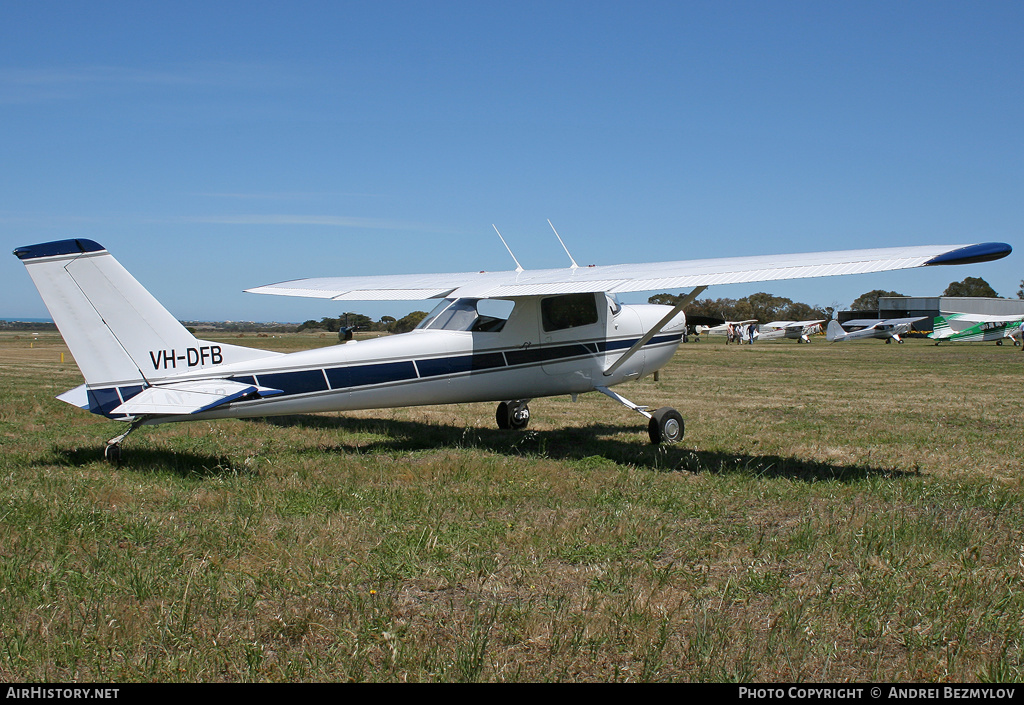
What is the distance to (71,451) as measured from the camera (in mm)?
8023

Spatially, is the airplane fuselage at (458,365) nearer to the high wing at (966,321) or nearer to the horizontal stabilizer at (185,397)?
the horizontal stabilizer at (185,397)

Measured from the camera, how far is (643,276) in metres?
8.58

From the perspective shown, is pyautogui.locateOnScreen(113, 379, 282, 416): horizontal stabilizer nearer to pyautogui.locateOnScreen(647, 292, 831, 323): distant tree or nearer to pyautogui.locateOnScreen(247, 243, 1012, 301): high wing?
pyautogui.locateOnScreen(247, 243, 1012, 301): high wing

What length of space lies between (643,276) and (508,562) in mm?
4952

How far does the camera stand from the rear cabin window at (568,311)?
9570 mm

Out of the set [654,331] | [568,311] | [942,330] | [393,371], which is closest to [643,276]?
[654,331]

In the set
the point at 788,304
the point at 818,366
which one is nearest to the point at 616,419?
the point at 818,366

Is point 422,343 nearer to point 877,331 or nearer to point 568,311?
point 568,311

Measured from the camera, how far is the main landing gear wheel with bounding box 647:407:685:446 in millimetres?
9422

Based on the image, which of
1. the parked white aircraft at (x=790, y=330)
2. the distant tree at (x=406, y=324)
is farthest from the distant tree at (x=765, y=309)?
the distant tree at (x=406, y=324)

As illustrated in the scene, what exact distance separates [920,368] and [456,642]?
25.1 metres

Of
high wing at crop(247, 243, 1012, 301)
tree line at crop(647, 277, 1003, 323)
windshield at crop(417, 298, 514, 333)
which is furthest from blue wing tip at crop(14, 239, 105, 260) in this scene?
tree line at crop(647, 277, 1003, 323)

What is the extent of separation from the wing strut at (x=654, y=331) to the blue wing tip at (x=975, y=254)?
2.36 metres

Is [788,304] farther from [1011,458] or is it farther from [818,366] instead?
[1011,458]
